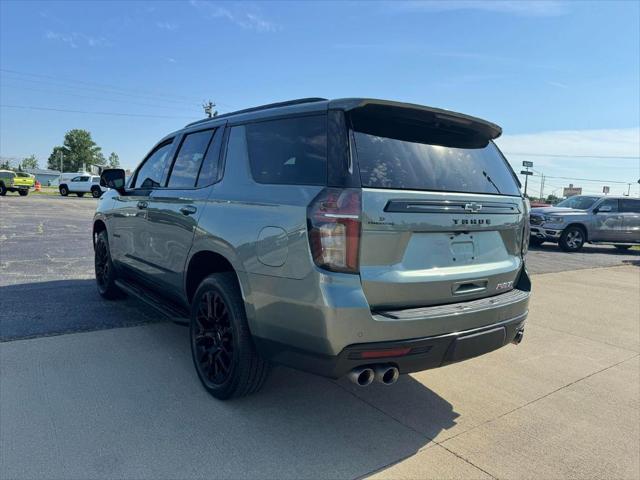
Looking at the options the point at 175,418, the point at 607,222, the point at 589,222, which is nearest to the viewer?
the point at 175,418

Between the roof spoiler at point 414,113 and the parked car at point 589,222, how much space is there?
499 inches

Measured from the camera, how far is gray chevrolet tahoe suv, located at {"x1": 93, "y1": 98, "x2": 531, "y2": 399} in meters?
2.39

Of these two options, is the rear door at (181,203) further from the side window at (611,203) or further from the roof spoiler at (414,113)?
the side window at (611,203)

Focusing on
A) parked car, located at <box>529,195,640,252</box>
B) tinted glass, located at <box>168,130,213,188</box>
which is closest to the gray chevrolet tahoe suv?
tinted glass, located at <box>168,130,213,188</box>

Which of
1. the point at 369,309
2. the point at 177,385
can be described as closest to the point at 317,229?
the point at 369,309

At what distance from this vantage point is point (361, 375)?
244cm

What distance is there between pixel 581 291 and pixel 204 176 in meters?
6.90

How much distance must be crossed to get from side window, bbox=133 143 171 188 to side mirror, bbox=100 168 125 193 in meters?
0.24

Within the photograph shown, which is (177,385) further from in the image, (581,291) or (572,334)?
(581,291)

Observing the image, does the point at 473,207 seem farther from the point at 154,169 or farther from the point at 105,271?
the point at 105,271

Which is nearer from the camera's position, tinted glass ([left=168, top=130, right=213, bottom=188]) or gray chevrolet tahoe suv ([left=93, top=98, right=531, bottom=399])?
gray chevrolet tahoe suv ([left=93, top=98, right=531, bottom=399])

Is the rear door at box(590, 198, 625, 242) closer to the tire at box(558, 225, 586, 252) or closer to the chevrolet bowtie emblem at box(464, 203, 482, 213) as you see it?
the tire at box(558, 225, 586, 252)

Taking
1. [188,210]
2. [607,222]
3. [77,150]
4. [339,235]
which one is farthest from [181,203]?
[77,150]

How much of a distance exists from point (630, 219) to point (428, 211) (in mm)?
15665
